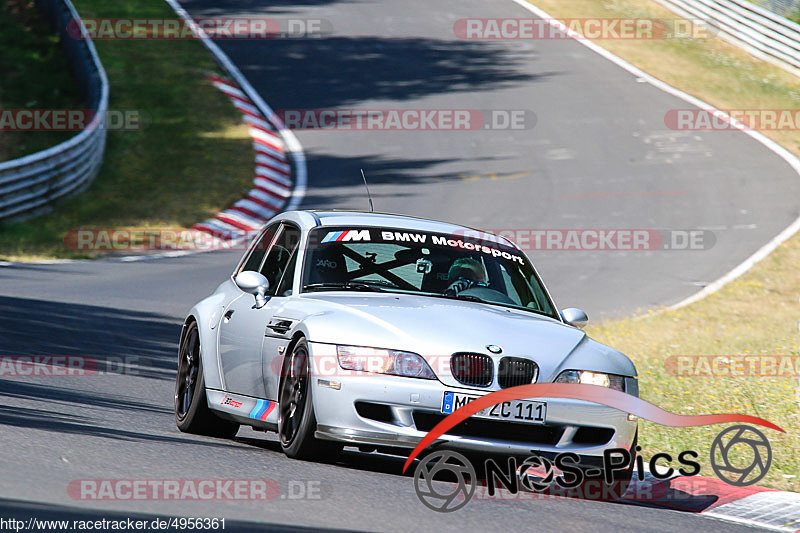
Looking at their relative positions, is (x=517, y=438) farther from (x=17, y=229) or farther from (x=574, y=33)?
(x=574, y=33)

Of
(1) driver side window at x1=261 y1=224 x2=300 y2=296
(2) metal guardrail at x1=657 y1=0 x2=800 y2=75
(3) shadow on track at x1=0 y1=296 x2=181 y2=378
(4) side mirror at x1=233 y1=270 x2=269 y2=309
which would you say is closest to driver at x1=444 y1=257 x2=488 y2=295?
(1) driver side window at x1=261 y1=224 x2=300 y2=296

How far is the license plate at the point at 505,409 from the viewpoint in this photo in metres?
6.82

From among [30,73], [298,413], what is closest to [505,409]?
[298,413]

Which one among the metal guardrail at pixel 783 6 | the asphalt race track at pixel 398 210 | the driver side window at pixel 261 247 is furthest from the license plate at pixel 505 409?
the metal guardrail at pixel 783 6

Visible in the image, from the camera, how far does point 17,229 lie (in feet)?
68.9

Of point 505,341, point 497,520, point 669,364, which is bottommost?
point 669,364

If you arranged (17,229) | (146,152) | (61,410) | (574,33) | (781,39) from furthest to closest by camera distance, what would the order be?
1. (574,33)
2. (781,39)
3. (146,152)
4. (17,229)
5. (61,410)

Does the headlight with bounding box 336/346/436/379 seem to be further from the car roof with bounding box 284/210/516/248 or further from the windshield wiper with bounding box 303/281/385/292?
the car roof with bounding box 284/210/516/248

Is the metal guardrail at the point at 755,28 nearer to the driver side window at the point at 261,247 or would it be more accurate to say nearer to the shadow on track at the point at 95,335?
the shadow on track at the point at 95,335

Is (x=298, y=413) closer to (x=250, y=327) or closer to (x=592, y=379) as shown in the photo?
(x=250, y=327)

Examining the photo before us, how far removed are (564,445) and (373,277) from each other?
183 cm

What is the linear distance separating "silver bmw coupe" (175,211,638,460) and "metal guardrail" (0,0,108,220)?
509 inches

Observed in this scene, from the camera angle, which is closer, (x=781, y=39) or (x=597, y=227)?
(x=597, y=227)

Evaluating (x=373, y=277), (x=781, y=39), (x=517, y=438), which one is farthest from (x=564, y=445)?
(x=781, y=39)
